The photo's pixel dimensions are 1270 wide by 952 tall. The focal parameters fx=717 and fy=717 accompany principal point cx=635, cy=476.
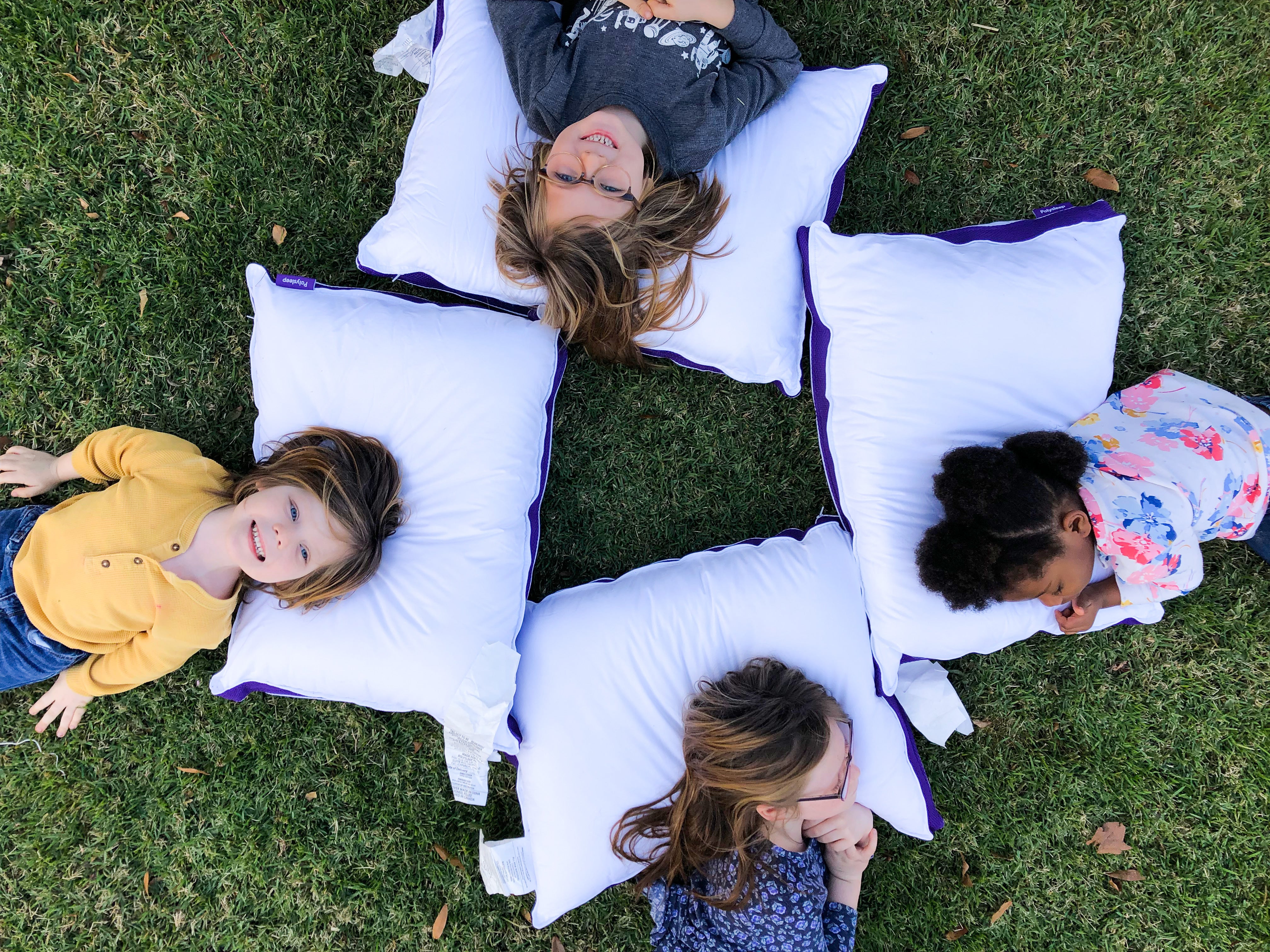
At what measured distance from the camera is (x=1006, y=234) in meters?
3.10

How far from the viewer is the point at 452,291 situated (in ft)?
10.9

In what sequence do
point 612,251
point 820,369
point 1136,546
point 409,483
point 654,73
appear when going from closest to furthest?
point 1136,546 → point 612,251 → point 654,73 → point 409,483 → point 820,369

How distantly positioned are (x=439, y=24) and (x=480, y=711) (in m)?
2.97

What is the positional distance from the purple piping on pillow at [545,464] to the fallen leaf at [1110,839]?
2938mm

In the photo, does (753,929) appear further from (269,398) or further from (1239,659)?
(269,398)

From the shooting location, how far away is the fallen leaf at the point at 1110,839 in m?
3.40

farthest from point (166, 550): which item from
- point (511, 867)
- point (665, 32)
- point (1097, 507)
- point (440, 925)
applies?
point (1097, 507)

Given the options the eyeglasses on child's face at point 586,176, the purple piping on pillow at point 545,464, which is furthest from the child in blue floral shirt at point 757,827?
the eyeglasses on child's face at point 586,176

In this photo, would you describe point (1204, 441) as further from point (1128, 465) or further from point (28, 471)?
Result: point (28, 471)

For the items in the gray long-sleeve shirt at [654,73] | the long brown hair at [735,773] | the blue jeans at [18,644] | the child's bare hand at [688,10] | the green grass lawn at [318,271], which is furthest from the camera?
the green grass lawn at [318,271]

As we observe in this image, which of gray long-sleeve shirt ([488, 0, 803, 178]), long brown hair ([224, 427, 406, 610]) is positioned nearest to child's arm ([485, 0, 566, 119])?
gray long-sleeve shirt ([488, 0, 803, 178])

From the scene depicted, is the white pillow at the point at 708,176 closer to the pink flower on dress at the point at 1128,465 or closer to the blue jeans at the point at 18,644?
the pink flower on dress at the point at 1128,465

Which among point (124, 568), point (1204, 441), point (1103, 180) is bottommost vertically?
point (124, 568)

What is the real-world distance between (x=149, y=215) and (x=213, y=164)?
1.28 feet
